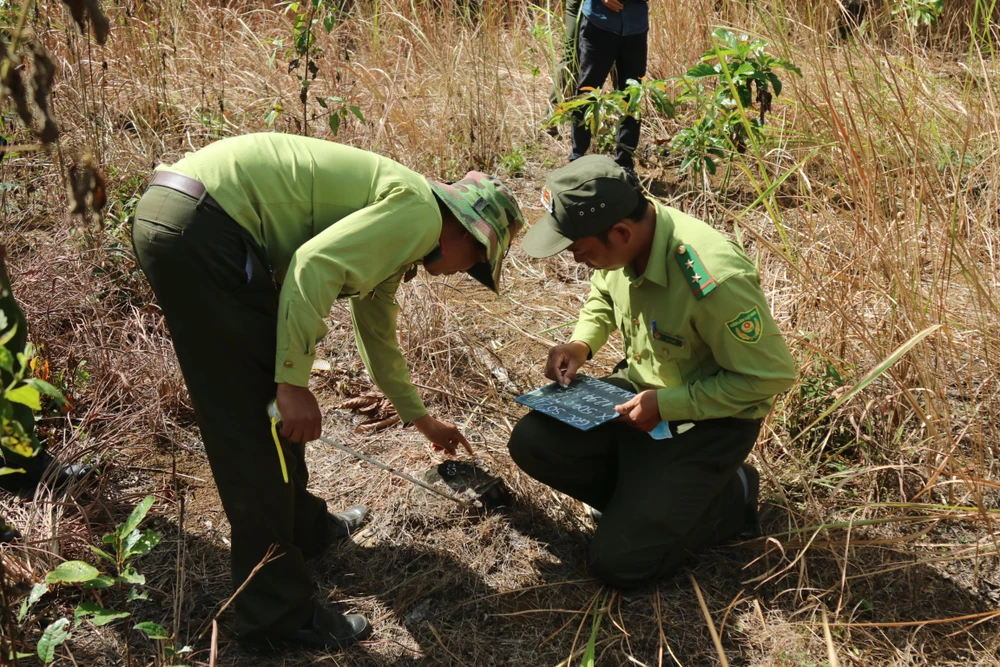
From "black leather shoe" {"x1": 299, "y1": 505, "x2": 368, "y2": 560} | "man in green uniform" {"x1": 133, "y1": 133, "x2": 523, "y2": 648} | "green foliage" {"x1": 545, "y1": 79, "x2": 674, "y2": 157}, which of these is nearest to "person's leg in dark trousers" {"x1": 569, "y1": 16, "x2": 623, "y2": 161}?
"green foliage" {"x1": 545, "y1": 79, "x2": 674, "y2": 157}

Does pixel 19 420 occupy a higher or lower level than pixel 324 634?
higher

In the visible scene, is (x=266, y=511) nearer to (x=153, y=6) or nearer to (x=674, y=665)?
(x=674, y=665)

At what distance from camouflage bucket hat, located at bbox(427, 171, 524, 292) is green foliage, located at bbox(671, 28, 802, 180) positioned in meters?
1.34

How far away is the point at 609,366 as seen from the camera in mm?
3785

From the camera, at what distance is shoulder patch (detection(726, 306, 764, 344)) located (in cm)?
258

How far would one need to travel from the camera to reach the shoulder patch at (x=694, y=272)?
8.49ft

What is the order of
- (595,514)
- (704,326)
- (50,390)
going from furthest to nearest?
(595,514), (704,326), (50,390)

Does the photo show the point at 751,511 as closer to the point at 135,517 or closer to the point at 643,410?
the point at 643,410

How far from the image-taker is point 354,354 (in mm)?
4066

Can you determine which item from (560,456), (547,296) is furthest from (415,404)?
(547,296)

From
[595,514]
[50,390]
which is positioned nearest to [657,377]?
[595,514]

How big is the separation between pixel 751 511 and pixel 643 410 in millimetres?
647

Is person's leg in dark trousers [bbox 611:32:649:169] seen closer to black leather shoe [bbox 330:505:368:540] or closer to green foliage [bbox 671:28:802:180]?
green foliage [bbox 671:28:802:180]

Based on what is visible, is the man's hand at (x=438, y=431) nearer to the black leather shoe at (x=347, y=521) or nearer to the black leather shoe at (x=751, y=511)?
the black leather shoe at (x=347, y=521)
